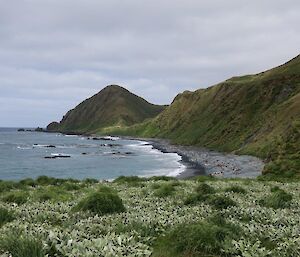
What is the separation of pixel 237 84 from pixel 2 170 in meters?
113

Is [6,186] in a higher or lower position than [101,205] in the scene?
lower

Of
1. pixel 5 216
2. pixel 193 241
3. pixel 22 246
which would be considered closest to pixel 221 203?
pixel 193 241

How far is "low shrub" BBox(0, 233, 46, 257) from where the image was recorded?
8.07 metres

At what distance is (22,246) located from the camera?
827 centimetres

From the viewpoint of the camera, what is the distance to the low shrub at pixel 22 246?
8070 mm

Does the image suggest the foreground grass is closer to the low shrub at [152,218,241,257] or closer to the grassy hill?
the low shrub at [152,218,241,257]

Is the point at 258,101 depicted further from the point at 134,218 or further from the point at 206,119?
the point at 134,218

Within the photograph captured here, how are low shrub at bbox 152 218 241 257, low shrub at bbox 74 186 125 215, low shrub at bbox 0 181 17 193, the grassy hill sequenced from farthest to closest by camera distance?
the grassy hill < low shrub at bbox 0 181 17 193 < low shrub at bbox 74 186 125 215 < low shrub at bbox 152 218 241 257

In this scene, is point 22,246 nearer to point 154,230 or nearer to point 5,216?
point 154,230

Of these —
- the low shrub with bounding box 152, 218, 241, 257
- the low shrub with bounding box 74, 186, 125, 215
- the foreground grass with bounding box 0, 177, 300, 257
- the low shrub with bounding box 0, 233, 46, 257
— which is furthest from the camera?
the low shrub with bounding box 74, 186, 125, 215

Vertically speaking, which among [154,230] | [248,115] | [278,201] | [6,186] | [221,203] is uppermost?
[248,115]

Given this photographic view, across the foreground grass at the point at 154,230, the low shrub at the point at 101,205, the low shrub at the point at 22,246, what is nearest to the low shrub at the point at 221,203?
the foreground grass at the point at 154,230

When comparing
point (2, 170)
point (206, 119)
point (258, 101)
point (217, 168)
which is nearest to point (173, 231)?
point (217, 168)

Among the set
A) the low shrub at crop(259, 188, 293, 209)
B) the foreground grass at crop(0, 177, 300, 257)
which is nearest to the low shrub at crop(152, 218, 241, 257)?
the foreground grass at crop(0, 177, 300, 257)
